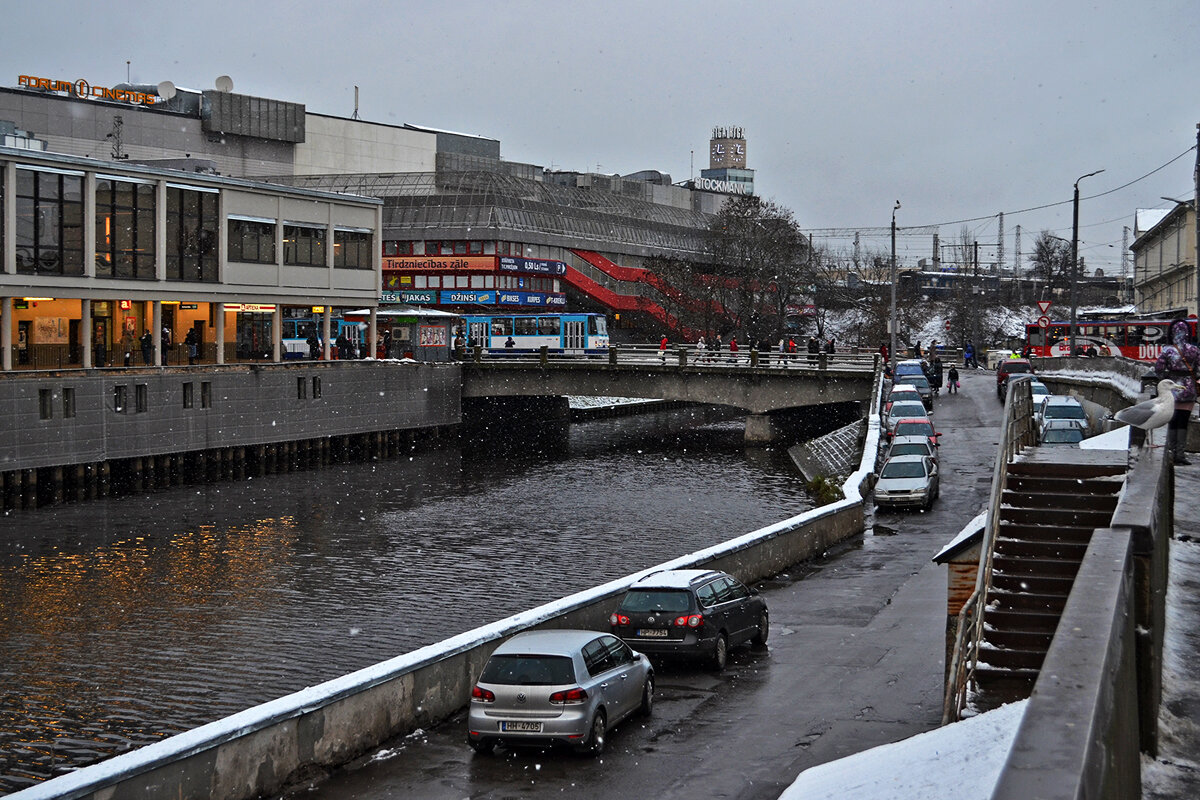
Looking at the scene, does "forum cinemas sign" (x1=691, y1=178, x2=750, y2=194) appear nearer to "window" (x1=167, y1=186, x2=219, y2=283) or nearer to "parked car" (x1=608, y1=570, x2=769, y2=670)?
"window" (x1=167, y1=186, x2=219, y2=283)

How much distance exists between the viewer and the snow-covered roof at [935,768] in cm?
848

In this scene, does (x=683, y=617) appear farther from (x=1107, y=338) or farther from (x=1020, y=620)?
(x=1107, y=338)

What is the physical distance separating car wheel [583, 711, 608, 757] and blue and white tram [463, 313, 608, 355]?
68.0 m

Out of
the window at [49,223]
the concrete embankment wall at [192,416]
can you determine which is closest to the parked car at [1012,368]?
the concrete embankment wall at [192,416]

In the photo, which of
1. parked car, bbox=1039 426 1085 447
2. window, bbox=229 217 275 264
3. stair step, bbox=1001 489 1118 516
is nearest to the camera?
stair step, bbox=1001 489 1118 516

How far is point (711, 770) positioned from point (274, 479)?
4240 cm

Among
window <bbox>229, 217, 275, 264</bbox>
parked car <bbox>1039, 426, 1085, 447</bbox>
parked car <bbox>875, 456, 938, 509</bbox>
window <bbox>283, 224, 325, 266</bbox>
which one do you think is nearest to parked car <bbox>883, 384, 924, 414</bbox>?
parked car <bbox>875, 456, 938, 509</bbox>

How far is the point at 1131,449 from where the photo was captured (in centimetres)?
1752

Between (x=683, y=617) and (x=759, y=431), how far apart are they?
4881 centimetres

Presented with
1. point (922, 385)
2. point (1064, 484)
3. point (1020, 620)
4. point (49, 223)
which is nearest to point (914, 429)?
point (922, 385)

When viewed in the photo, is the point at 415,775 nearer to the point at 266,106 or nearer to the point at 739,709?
the point at 739,709

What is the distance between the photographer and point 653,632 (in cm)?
2064

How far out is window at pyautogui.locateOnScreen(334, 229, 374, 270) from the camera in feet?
228

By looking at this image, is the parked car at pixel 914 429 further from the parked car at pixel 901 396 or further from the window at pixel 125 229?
the window at pixel 125 229
